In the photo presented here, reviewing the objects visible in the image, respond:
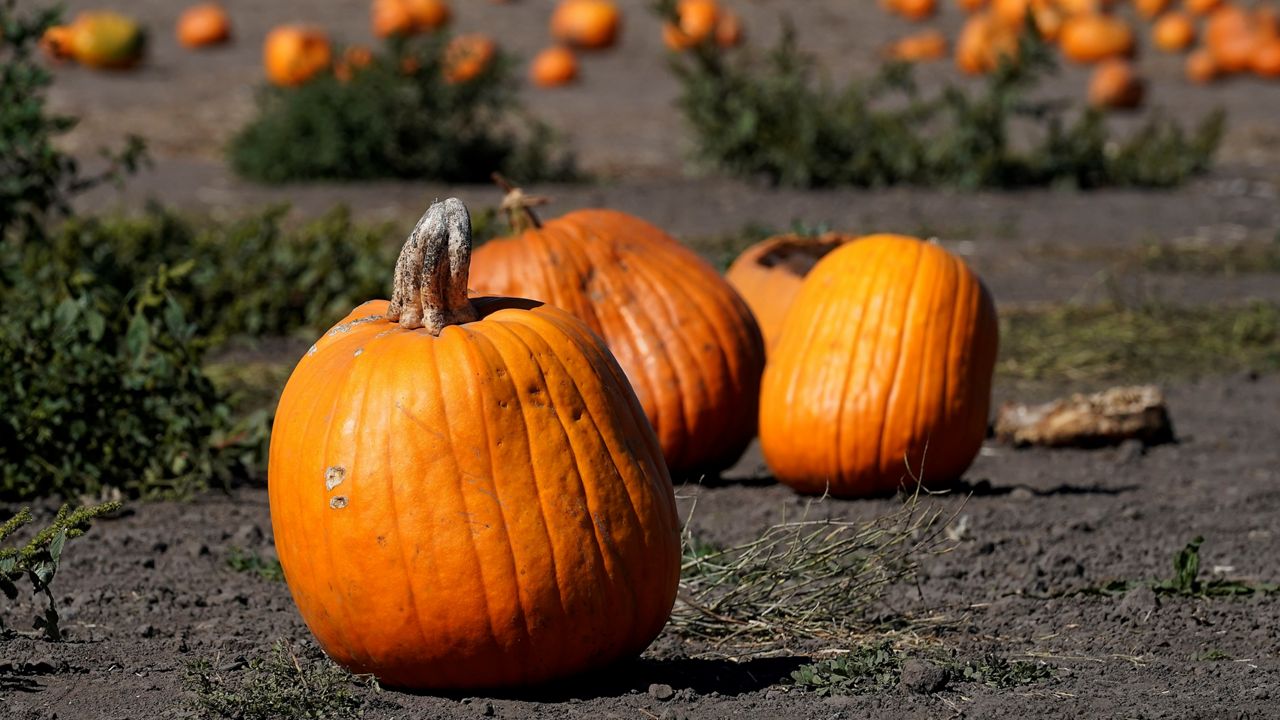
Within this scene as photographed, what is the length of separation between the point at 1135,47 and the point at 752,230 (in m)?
12.4

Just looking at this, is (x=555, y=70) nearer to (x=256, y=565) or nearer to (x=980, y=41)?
(x=980, y=41)

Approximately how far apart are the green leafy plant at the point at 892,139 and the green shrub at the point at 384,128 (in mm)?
1141

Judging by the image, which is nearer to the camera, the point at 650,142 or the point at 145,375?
the point at 145,375

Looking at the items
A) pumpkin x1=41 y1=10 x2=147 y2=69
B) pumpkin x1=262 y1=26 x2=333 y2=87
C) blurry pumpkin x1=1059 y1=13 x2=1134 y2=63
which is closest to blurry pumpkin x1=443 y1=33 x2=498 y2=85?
A: pumpkin x1=262 y1=26 x2=333 y2=87

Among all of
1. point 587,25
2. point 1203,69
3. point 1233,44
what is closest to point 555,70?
point 587,25

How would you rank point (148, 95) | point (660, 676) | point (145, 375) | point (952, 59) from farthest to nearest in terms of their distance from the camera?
1. point (952, 59)
2. point (148, 95)
3. point (145, 375)
4. point (660, 676)

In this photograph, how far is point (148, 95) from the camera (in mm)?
15031

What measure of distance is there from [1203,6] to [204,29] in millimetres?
11675

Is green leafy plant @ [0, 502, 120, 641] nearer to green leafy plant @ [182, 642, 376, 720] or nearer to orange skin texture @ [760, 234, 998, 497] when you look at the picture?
green leafy plant @ [182, 642, 376, 720]

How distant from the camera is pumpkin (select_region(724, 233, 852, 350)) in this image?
604 cm

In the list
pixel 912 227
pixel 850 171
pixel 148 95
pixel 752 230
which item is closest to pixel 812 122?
pixel 850 171

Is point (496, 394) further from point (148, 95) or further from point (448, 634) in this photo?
point (148, 95)

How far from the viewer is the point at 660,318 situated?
17.4 ft

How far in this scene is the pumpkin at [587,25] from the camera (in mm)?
18125
